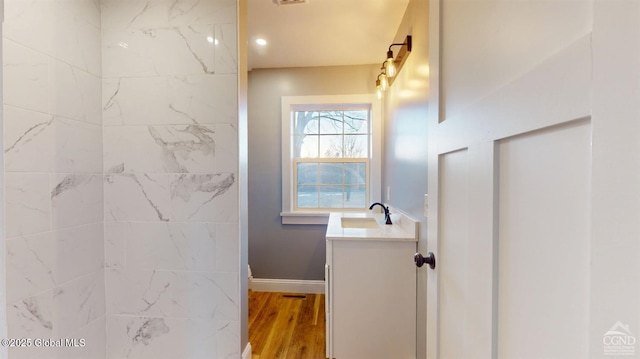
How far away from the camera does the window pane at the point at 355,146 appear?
3.01m

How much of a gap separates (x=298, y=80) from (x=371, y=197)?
153cm

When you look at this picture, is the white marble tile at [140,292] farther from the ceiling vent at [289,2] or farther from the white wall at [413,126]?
the ceiling vent at [289,2]

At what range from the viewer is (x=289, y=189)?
291 centimetres

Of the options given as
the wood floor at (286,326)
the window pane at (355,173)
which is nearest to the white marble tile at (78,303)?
the wood floor at (286,326)

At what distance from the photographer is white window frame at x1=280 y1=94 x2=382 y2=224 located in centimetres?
284

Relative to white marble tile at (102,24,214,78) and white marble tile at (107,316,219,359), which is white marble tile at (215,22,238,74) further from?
white marble tile at (107,316,219,359)

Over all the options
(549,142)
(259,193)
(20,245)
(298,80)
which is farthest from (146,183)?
(298,80)

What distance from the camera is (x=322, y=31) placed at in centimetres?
221

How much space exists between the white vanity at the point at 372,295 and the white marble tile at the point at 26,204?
1380mm

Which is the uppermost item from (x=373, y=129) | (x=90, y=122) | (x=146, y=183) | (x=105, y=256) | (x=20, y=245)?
(x=373, y=129)

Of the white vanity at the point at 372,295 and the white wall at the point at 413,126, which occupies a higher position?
the white wall at the point at 413,126

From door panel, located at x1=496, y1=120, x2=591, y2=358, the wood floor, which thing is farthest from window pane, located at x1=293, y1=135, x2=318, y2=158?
door panel, located at x1=496, y1=120, x2=591, y2=358

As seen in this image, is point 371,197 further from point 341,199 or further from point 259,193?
point 259,193

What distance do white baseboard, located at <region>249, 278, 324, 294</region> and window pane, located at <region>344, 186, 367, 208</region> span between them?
93cm
